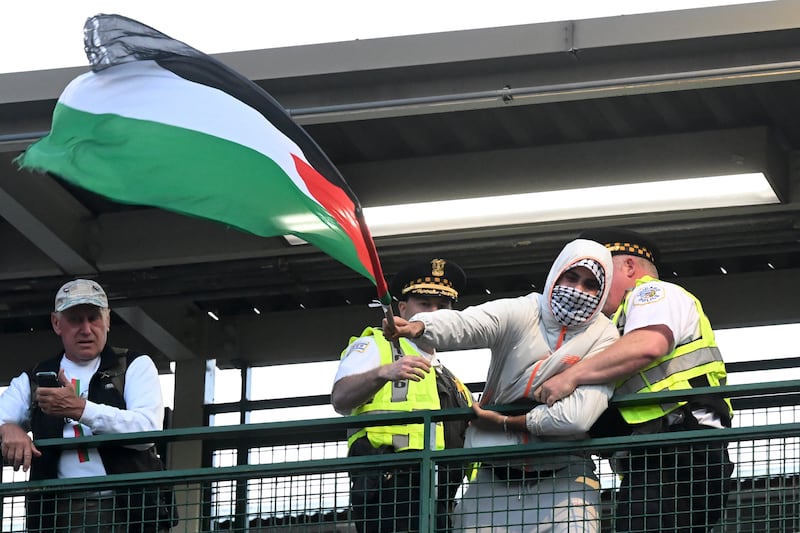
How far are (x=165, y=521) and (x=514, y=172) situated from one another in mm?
4949

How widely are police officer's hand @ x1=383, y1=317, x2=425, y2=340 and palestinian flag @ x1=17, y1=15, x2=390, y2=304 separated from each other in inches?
10.7

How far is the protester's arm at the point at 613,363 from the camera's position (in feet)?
22.4

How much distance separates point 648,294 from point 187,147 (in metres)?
2.17

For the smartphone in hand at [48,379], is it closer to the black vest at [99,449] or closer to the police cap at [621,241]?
the black vest at [99,449]

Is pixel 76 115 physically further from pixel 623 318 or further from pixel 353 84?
pixel 353 84

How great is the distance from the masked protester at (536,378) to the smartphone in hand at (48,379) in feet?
6.63

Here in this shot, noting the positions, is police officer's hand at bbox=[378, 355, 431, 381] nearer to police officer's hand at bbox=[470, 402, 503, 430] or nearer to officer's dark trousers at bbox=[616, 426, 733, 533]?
police officer's hand at bbox=[470, 402, 503, 430]

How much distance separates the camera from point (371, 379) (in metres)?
7.45

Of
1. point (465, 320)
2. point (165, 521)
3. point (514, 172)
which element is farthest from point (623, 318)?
point (514, 172)

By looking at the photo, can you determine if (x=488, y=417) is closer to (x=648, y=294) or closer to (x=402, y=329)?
(x=402, y=329)

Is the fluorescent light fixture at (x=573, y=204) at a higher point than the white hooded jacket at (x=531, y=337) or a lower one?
higher

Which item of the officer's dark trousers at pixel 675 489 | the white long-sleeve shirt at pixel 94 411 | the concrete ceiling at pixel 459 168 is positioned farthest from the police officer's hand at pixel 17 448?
the concrete ceiling at pixel 459 168

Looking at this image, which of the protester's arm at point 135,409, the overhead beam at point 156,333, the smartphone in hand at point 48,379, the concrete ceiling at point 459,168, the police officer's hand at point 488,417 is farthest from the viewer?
the overhead beam at point 156,333

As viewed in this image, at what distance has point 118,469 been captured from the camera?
789 cm
